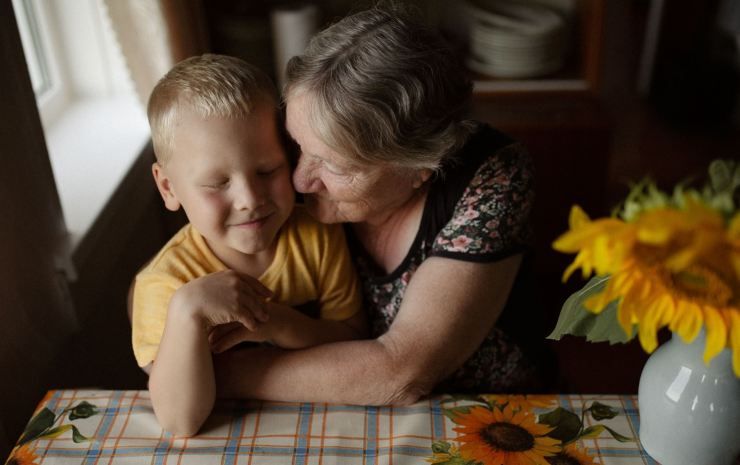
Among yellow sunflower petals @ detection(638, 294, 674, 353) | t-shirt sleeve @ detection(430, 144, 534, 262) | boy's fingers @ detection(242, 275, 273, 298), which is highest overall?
yellow sunflower petals @ detection(638, 294, 674, 353)

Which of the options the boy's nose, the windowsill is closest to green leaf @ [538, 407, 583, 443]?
the boy's nose

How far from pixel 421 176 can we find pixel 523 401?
0.41 metres

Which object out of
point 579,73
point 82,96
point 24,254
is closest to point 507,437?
point 24,254

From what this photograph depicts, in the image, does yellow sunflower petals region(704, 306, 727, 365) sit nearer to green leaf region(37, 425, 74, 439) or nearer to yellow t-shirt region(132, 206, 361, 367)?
yellow t-shirt region(132, 206, 361, 367)

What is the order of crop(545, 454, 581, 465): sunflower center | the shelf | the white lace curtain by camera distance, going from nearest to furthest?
crop(545, 454, 581, 465): sunflower center
the white lace curtain
the shelf

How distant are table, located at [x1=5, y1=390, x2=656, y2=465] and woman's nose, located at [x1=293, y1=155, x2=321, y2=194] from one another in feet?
1.15

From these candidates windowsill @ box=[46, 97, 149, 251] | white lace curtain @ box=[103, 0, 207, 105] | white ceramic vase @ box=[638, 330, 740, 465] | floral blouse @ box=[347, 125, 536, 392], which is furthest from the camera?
white lace curtain @ box=[103, 0, 207, 105]

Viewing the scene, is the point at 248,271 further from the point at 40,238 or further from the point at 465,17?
the point at 465,17

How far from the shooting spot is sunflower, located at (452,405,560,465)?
41.0 inches

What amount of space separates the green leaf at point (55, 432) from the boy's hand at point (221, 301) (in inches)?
9.6

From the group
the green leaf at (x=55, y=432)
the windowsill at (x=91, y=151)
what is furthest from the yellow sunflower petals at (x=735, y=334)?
the windowsill at (x=91, y=151)

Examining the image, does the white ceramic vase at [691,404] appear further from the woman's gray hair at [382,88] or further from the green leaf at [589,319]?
the woman's gray hair at [382,88]

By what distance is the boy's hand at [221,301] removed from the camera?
1.09 m

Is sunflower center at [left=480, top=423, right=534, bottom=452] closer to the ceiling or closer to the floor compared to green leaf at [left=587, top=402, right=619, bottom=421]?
closer to the ceiling
